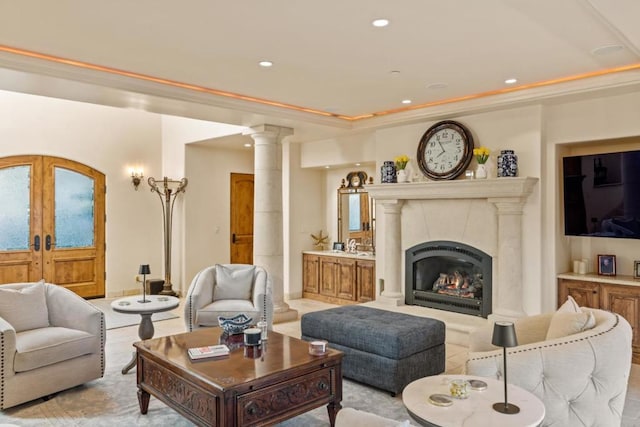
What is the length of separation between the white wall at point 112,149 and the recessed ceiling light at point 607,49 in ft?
22.5

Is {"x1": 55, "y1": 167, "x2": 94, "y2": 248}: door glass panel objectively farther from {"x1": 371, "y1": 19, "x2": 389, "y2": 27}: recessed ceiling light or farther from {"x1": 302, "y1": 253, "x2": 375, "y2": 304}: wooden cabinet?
{"x1": 371, "y1": 19, "x2": 389, "y2": 27}: recessed ceiling light

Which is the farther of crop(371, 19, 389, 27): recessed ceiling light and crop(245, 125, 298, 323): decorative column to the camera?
crop(245, 125, 298, 323): decorative column

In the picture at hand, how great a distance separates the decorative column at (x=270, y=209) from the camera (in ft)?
20.6

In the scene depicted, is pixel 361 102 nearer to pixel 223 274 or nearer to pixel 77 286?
pixel 223 274

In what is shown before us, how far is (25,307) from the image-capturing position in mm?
3895

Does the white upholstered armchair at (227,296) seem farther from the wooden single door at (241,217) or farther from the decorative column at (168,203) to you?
the wooden single door at (241,217)

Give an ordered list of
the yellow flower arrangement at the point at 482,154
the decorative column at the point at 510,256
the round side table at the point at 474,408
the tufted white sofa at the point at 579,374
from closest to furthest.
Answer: the round side table at the point at 474,408
the tufted white sofa at the point at 579,374
the decorative column at the point at 510,256
the yellow flower arrangement at the point at 482,154

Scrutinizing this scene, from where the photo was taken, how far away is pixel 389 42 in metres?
3.52

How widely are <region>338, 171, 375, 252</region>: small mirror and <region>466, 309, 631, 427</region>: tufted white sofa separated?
475 centimetres

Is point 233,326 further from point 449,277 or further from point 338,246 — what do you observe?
point 338,246

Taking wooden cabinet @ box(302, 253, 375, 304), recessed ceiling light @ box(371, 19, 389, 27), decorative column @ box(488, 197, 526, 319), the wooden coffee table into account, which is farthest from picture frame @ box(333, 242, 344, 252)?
recessed ceiling light @ box(371, 19, 389, 27)

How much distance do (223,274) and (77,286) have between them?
367 centimetres

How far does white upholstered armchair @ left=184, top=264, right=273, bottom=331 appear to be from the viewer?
4.71 meters

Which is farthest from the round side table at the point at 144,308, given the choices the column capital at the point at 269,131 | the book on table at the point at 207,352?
the column capital at the point at 269,131
